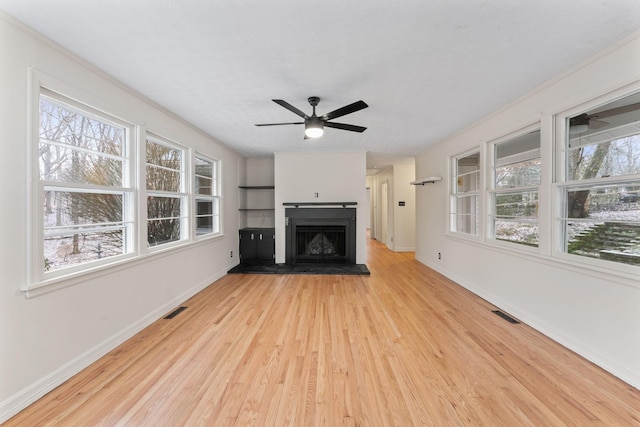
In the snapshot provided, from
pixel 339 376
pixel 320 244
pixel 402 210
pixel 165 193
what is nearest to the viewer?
pixel 339 376

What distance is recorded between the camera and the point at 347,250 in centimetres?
533

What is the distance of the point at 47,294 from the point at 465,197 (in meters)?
4.91

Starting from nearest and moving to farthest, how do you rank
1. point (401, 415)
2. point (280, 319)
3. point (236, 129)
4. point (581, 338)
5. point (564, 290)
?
point (401, 415)
point (581, 338)
point (564, 290)
point (280, 319)
point (236, 129)

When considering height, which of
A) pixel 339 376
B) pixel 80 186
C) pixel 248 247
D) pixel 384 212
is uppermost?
pixel 80 186

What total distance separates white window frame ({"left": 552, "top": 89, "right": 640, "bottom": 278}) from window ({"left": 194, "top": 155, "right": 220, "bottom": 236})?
14.2 feet

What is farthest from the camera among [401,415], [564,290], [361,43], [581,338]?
[564,290]

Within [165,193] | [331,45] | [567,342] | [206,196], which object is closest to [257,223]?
[206,196]

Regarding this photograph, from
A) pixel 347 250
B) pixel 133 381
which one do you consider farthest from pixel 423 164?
→ pixel 133 381

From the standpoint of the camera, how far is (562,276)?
236cm

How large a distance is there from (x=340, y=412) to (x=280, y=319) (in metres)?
1.41

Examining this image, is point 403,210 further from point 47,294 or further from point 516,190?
point 47,294

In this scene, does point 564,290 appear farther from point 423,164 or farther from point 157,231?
point 157,231

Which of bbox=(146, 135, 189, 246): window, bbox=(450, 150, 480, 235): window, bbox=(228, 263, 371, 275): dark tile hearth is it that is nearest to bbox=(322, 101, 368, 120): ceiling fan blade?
bbox=(146, 135, 189, 246): window

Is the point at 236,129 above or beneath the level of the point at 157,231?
above
